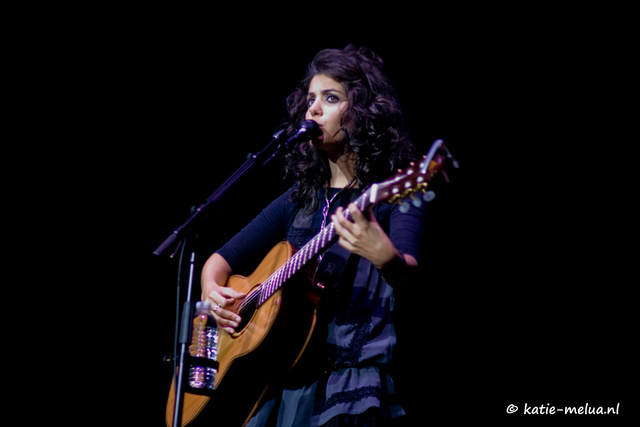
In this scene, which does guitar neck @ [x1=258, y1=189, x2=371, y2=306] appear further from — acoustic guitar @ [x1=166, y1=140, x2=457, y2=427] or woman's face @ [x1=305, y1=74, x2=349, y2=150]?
woman's face @ [x1=305, y1=74, x2=349, y2=150]

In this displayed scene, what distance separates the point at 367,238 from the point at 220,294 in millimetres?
970

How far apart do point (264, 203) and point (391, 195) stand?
6.61 ft

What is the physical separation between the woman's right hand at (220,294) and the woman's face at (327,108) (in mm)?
770

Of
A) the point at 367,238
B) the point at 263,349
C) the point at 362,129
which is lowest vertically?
the point at 263,349

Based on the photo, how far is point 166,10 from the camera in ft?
12.5

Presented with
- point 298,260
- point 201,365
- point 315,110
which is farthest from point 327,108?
point 201,365

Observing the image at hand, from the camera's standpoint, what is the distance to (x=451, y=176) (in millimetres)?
3123

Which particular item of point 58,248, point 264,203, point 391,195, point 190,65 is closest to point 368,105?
point 391,195

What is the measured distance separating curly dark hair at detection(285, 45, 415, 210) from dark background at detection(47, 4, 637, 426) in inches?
17.4

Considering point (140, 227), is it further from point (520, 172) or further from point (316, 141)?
point (520, 172)

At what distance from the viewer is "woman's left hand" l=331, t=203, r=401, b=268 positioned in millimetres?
1847

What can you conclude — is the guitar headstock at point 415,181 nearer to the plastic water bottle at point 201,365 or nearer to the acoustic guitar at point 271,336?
the acoustic guitar at point 271,336

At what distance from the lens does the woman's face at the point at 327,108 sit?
255 cm

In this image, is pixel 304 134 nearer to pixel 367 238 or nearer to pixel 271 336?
pixel 367 238
